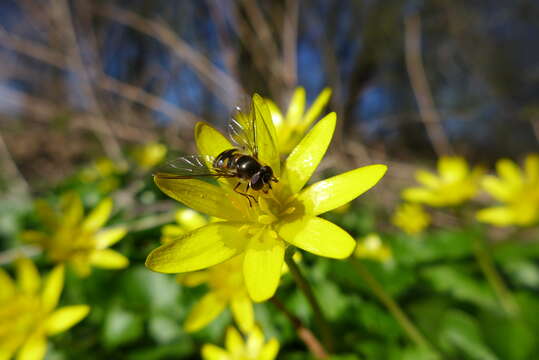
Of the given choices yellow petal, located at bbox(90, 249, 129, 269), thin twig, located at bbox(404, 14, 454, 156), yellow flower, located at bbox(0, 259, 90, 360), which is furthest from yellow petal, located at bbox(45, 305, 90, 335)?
thin twig, located at bbox(404, 14, 454, 156)

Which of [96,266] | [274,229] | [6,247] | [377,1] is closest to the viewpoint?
[274,229]

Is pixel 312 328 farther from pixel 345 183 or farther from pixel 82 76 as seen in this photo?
pixel 82 76

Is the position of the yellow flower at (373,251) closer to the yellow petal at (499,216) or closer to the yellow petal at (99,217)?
the yellow petal at (499,216)

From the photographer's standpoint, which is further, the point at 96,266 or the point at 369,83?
the point at 369,83

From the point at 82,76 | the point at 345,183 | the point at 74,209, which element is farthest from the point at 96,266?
the point at 82,76

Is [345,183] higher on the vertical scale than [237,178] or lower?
lower

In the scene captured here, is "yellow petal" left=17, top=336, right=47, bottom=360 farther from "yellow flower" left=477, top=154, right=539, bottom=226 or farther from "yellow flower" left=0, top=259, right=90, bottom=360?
"yellow flower" left=477, top=154, right=539, bottom=226
